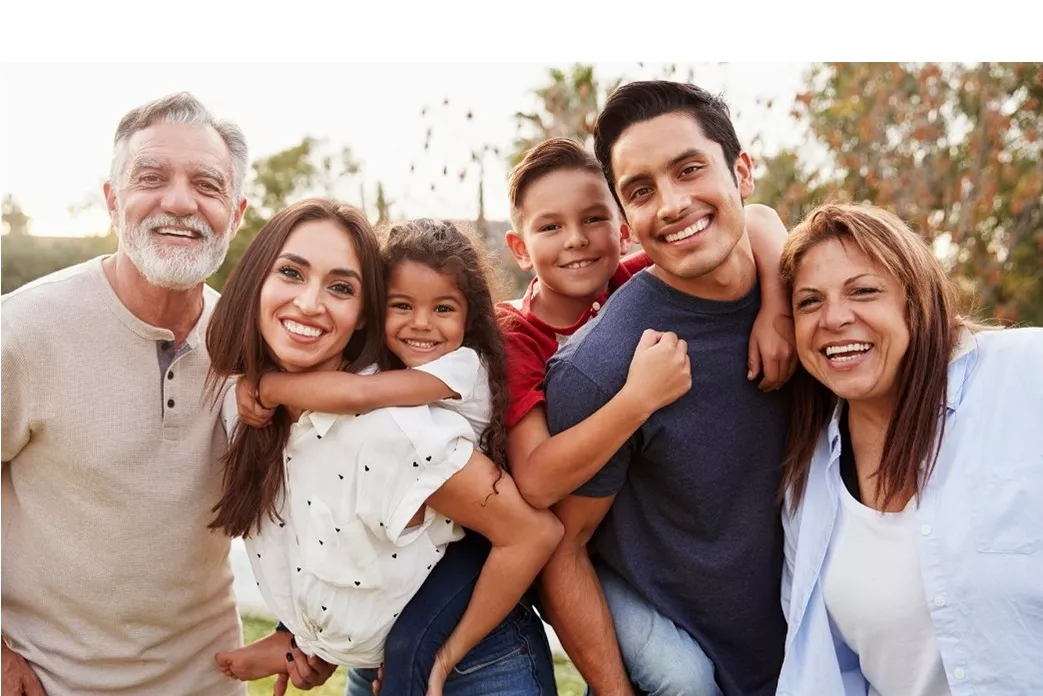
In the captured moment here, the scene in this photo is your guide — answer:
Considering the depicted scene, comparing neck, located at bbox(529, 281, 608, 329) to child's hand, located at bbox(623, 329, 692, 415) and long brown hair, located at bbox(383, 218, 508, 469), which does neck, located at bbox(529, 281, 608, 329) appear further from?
child's hand, located at bbox(623, 329, 692, 415)

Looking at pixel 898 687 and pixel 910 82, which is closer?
pixel 898 687

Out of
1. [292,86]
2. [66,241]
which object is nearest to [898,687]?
[292,86]

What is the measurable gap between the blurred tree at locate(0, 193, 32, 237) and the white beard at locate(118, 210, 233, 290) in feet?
36.7

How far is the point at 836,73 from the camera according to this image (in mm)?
11742

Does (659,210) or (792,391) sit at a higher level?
(659,210)

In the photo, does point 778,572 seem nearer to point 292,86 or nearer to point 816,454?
point 816,454

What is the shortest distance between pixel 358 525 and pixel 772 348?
4.41 feet

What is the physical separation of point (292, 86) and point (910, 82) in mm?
8151

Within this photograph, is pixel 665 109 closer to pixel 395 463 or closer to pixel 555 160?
pixel 555 160

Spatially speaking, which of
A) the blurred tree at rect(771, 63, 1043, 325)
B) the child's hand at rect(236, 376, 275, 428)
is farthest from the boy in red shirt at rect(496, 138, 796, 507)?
the blurred tree at rect(771, 63, 1043, 325)

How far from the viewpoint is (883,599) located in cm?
265

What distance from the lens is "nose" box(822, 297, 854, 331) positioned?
267cm

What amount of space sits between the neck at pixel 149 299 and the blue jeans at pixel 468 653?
4.32 ft

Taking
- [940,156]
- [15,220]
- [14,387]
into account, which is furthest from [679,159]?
[15,220]
